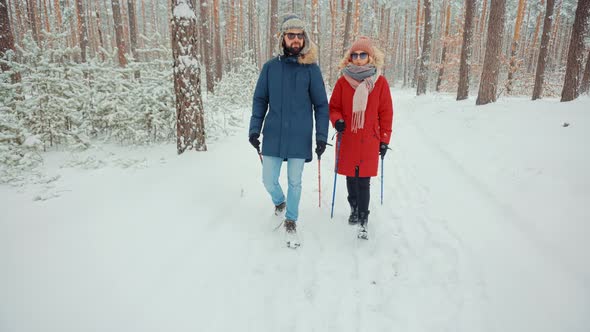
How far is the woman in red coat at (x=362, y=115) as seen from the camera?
3.57 metres

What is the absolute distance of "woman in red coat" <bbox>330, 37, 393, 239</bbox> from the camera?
140 inches

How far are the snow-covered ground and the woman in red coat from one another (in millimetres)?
780

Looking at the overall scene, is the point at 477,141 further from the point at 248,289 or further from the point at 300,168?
the point at 248,289

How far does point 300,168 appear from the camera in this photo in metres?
3.54

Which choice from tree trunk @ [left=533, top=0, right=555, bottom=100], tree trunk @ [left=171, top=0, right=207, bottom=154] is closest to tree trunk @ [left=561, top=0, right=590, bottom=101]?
tree trunk @ [left=533, top=0, right=555, bottom=100]

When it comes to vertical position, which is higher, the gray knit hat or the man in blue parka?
the gray knit hat

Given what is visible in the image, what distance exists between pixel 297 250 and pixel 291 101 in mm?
1678

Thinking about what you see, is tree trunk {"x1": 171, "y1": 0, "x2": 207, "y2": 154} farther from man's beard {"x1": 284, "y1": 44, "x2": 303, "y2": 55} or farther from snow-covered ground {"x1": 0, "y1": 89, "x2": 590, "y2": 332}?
man's beard {"x1": 284, "y1": 44, "x2": 303, "y2": 55}

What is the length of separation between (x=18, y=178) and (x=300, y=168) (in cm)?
463

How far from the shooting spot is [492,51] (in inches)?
380

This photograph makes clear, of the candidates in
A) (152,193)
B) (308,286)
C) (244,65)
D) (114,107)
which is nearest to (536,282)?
(308,286)

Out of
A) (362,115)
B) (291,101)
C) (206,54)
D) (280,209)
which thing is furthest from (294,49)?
(206,54)

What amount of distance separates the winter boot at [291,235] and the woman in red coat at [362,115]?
2.61 ft

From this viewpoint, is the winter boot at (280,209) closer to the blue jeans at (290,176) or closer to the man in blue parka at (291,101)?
the blue jeans at (290,176)
